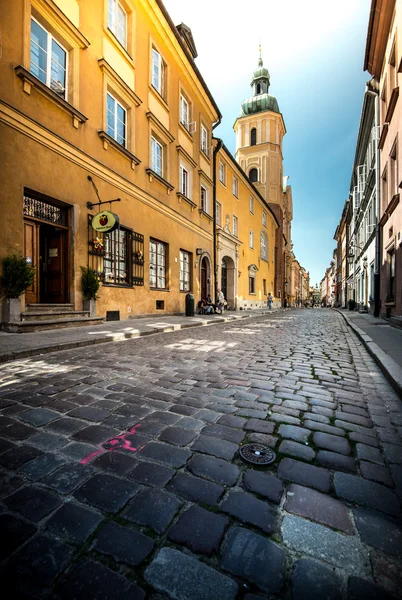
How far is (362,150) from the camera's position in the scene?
2088cm

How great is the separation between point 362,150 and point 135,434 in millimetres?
25067

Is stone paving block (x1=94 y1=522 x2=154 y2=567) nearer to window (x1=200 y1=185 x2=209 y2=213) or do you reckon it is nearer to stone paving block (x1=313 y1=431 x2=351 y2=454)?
stone paving block (x1=313 y1=431 x2=351 y2=454)

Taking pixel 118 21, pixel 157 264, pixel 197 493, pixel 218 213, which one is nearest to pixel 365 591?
pixel 197 493

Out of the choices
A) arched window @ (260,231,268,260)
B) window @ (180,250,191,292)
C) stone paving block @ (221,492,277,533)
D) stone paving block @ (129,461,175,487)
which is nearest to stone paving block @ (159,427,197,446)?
stone paving block @ (129,461,175,487)

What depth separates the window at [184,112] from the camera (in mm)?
15703

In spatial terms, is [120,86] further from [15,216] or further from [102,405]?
[102,405]

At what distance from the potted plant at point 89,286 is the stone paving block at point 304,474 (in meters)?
8.42

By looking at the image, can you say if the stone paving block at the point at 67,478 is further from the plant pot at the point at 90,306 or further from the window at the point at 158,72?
the window at the point at 158,72

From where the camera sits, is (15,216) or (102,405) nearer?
(102,405)

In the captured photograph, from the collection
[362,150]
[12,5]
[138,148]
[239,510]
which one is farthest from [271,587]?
[362,150]

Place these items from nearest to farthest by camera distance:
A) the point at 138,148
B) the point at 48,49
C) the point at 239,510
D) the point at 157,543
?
the point at 157,543 < the point at 239,510 < the point at 48,49 < the point at 138,148

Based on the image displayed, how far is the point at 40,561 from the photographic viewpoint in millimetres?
1155

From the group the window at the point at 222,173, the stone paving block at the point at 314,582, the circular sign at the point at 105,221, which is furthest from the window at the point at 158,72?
the stone paving block at the point at 314,582

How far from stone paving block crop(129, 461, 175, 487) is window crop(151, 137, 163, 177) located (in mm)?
13443
